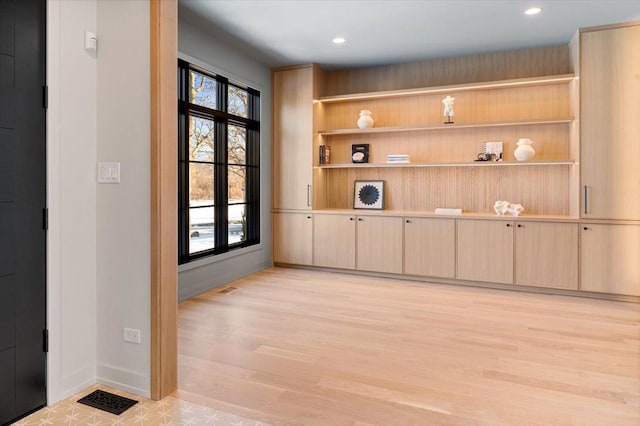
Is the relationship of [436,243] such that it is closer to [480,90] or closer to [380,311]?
[380,311]

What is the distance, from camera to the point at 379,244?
523 centimetres

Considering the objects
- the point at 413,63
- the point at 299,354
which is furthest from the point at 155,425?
the point at 413,63

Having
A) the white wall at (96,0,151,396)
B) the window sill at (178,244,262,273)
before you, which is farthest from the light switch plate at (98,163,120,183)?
the window sill at (178,244,262,273)

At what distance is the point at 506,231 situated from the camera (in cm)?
461

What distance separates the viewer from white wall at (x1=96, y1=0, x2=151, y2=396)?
7.23 ft

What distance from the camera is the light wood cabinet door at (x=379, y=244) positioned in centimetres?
514

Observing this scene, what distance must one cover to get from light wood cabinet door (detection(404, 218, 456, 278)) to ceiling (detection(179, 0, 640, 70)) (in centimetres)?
205

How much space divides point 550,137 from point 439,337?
3052 mm

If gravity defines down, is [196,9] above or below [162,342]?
above

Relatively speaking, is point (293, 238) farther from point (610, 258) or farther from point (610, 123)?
point (610, 123)

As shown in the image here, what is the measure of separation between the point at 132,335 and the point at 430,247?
3588 mm

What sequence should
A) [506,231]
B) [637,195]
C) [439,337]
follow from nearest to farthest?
[439,337], [637,195], [506,231]

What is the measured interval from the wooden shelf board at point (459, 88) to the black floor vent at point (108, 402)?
440 centimetres

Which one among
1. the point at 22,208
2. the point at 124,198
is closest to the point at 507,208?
the point at 124,198
